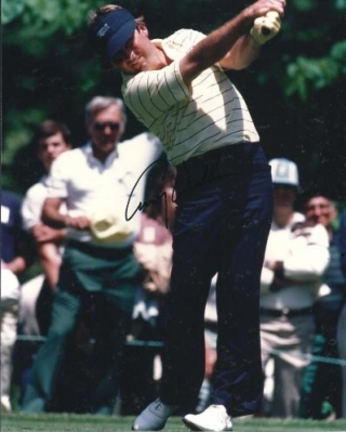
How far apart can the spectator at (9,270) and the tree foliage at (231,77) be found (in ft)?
1.00

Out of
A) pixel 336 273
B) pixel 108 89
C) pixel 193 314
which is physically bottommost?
pixel 193 314

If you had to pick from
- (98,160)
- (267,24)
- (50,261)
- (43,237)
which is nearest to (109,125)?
(98,160)

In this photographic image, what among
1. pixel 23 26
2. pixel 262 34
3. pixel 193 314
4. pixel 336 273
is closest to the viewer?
pixel 262 34

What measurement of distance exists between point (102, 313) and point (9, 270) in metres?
0.59

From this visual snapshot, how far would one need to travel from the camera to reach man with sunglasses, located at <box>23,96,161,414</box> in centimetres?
823

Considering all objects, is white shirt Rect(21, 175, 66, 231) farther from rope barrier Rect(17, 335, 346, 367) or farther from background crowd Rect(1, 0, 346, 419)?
rope barrier Rect(17, 335, 346, 367)

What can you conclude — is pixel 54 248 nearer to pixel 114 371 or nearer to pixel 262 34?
pixel 114 371

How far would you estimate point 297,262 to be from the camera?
8.18 metres

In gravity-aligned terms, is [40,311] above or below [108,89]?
below

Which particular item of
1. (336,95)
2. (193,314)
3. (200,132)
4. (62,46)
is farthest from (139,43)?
(62,46)

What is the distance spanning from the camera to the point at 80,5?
9.47 meters

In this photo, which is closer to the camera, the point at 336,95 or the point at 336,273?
the point at 336,273

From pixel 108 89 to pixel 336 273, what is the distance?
66.2 inches

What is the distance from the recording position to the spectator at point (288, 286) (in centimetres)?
820
